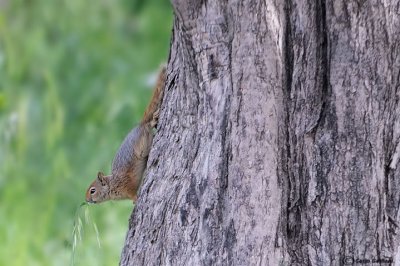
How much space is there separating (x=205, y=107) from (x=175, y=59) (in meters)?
0.29

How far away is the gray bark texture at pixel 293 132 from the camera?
2.88m

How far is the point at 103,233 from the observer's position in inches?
227

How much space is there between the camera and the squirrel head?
13.5ft

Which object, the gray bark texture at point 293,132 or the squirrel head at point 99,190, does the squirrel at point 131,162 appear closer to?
A: the squirrel head at point 99,190

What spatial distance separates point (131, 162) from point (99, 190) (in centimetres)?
55

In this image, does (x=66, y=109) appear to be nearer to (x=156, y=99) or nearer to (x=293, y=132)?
(x=156, y=99)

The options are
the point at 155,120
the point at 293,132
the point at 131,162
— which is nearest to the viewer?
the point at 293,132

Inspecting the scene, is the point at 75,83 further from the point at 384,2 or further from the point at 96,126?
the point at 384,2

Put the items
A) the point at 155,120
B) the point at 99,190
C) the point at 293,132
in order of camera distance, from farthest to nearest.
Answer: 1. the point at 99,190
2. the point at 155,120
3. the point at 293,132

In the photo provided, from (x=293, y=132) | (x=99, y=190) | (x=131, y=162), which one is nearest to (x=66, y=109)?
(x=99, y=190)

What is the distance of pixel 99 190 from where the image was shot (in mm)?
4195

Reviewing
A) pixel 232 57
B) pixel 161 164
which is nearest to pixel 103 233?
pixel 161 164

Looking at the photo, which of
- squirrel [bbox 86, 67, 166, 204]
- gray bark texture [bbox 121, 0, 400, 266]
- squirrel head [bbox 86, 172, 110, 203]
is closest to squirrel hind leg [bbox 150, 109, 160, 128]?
squirrel [bbox 86, 67, 166, 204]

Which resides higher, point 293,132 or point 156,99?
point 156,99
